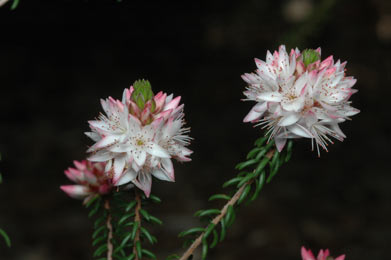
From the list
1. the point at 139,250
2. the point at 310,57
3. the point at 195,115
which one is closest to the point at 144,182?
the point at 139,250

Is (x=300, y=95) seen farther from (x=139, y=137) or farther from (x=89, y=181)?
(x=89, y=181)

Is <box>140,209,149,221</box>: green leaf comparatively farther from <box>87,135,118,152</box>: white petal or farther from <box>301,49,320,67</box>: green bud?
<box>301,49,320,67</box>: green bud

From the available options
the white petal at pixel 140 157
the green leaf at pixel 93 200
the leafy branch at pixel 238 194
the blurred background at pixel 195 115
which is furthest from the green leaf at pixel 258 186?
the blurred background at pixel 195 115

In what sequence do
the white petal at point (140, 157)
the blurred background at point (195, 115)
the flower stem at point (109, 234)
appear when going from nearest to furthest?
the white petal at point (140, 157) → the flower stem at point (109, 234) → the blurred background at point (195, 115)

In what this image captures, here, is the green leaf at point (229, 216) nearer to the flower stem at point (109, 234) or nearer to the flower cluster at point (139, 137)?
the flower cluster at point (139, 137)

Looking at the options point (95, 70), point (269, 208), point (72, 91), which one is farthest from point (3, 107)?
point (269, 208)

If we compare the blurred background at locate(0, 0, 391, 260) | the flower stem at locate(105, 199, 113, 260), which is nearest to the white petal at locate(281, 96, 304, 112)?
the flower stem at locate(105, 199, 113, 260)
